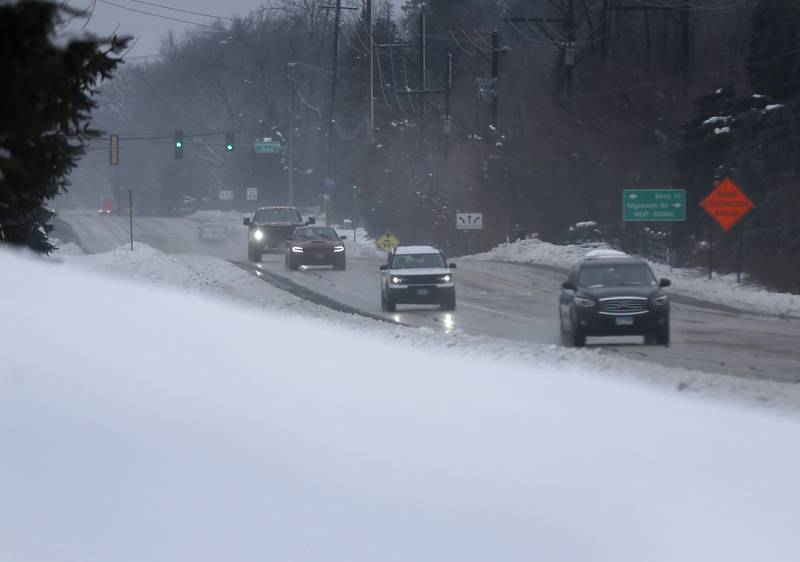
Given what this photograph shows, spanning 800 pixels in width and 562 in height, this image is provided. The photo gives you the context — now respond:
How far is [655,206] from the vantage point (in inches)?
1754

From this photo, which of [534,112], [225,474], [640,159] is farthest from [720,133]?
A: [225,474]

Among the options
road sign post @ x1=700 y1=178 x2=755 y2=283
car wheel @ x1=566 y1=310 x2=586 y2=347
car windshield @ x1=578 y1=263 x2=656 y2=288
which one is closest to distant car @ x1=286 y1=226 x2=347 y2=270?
road sign post @ x1=700 y1=178 x2=755 y2=283

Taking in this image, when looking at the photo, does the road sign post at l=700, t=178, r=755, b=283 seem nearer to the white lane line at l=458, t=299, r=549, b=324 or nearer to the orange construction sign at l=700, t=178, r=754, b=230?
the orange construction sign at l=700, t=178, r=754, b=230

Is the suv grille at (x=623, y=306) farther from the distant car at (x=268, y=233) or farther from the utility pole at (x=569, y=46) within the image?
the distant car at (x=268, y=233)

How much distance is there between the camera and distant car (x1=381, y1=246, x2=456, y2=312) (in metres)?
32.3

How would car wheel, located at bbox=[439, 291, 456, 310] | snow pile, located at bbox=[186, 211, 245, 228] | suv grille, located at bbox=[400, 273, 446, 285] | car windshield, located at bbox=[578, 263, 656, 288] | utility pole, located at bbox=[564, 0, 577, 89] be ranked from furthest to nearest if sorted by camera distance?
snow pile, located at bbox=[186, 211, 245, 228], utility pole, located at bbox=[564, 0, 577, 89], car wheel, located at bbox=[439, 291, 456, 310], suv grille, located at bbox=[400, 273, 446, 285], car windshield, located at bbox=[578, 263, 656, 288]

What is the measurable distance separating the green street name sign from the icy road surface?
12.5 feet

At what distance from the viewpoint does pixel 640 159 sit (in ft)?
173

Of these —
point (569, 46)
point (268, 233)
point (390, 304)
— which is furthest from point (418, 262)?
point (569, 46)

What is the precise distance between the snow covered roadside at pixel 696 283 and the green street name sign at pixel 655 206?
2.17 metres

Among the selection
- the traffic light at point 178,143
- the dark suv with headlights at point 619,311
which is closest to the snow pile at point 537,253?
the traffic light at point 178,143

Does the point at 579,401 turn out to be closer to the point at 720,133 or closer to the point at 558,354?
the point at 558,354

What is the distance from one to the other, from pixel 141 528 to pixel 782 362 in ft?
50.5

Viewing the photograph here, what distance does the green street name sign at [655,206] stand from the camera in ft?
146
